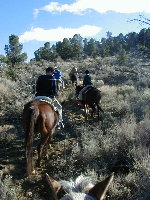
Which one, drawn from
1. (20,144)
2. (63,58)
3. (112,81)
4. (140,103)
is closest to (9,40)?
(63,58)

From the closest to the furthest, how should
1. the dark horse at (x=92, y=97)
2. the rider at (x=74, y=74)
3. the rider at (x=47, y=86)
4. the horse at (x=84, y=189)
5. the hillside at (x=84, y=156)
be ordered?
the horse at (x=84, y=189) < the hillside at (x=84, y=156) < the rider at (x=47, y=86) < the dark horse at (x=92, y=97) < the rider at (x=74, y=74)

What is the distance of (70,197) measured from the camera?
124 inches

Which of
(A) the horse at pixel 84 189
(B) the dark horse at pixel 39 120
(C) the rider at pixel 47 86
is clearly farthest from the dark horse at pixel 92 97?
(A) the horse at pixel 84 189

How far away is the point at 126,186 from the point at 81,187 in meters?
5.11

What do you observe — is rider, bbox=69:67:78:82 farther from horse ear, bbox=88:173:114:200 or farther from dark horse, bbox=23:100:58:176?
horse ear, bbox=88:173:114:200

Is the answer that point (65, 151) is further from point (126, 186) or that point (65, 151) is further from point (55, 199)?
point (55, 199)

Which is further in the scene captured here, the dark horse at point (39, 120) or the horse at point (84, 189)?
the dark horse at point (39, 120)

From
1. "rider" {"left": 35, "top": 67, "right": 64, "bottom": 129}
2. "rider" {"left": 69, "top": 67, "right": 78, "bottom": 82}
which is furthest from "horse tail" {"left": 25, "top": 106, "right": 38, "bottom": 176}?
"rider" {"left": 69, "top": 67, "right": 78, "bottom": 82}

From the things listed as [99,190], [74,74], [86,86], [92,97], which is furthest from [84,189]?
[74,74]

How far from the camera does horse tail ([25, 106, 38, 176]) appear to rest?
8.60 m

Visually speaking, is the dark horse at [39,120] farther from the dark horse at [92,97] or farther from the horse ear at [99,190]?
the horse ear at [99,190]

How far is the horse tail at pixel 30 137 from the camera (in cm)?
860

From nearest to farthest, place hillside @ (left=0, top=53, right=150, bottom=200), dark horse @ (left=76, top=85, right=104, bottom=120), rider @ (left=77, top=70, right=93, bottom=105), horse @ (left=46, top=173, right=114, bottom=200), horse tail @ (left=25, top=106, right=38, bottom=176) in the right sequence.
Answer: horse @ (left=46, top=173, right=114, bottom=200) → hillside @ (left=0, top=53, right=150, bottom=200) → horse tail @ (left=25, top=106, right=38, bottom=176) → dark horse @ (left=76, top=85, right=104, bottom=120) → rider @ (left=77, top=70, right=93, bottom=105)

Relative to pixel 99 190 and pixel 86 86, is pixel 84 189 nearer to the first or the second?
pixel 99 190
